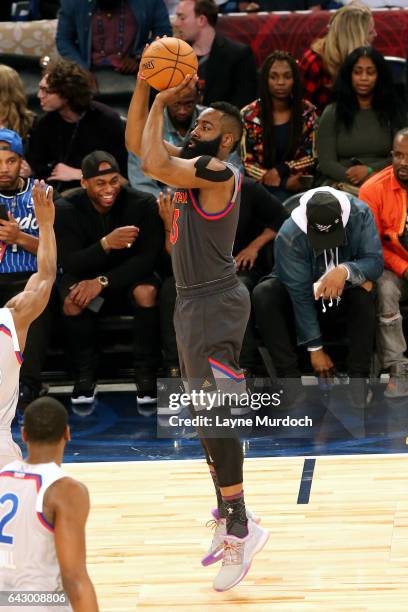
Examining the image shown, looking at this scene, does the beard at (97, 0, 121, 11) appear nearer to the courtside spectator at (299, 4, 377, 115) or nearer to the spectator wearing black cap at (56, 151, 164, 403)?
the courtside spectator at (299, 4, 377, 115)

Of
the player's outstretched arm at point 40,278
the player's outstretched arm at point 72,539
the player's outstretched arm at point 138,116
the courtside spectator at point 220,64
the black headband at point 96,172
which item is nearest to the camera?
the player's outstretched arm at point 72,539

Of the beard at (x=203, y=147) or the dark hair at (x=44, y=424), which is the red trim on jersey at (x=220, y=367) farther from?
the dark hair at (x=44, y=424)

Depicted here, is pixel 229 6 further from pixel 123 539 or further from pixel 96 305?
pixel 123 539

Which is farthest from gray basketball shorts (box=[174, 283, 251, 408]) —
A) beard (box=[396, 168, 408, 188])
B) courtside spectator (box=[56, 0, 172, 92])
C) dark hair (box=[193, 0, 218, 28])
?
courtside spectator (box=[56, 0, 172, 92])

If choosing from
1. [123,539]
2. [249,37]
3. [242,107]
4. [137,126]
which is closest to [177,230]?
[137,126]

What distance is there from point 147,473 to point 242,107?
11.1 feet

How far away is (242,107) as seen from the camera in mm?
8797

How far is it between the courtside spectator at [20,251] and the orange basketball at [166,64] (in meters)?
2.26

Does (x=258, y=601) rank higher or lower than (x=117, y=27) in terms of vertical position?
lower

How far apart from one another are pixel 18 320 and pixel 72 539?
151 cm

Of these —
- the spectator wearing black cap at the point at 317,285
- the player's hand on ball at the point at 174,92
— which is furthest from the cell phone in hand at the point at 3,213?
the player's hand on ball at the point at 174,92

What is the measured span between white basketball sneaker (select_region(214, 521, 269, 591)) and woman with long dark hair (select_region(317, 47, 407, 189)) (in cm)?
359

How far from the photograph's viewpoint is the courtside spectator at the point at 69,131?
27.2ft

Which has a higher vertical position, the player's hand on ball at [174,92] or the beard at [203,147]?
the player's hand on ball at [174,92]
